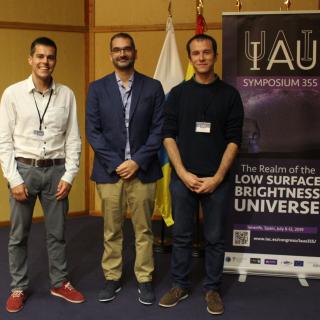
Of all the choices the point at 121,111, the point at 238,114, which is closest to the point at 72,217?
the point at 121,111

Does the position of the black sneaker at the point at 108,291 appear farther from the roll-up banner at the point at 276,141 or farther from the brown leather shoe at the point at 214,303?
the roll-up banner at the point at 276,141

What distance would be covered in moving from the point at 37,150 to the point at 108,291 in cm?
103

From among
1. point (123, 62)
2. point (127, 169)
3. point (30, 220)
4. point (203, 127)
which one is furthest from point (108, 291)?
point (123, 62)

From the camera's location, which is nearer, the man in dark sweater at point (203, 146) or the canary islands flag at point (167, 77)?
the man in dark sweater at point (203, 146)

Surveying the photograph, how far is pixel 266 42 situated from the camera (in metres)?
3.14

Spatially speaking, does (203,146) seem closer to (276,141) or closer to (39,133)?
(276,141)

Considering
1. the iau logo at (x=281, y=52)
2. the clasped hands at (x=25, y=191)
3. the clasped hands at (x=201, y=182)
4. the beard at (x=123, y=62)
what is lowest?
the clasped hands at (x=25, y=191)

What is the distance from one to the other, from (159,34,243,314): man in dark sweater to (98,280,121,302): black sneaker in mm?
351

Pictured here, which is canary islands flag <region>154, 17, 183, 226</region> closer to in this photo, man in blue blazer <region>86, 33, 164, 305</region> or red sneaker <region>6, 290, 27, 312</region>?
man in blue blazer <region>86, 33, 164, 305</region>

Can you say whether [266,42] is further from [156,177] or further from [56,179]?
[56,179]

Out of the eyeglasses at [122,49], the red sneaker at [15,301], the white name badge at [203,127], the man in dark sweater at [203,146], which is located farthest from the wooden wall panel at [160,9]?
the red sneaker at [15,301]

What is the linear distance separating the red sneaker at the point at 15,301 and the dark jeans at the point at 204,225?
3.24 ft

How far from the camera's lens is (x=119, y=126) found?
9.16ft

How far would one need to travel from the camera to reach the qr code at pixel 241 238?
332 centimetres
